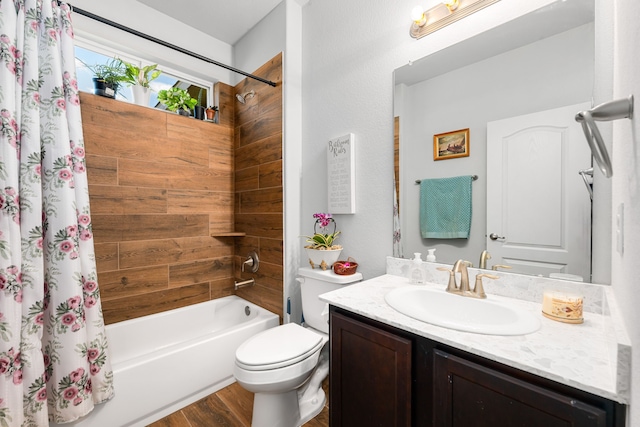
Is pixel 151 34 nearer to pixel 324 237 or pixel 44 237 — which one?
pixel 44 237

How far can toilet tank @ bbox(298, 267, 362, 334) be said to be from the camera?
5.32 ft

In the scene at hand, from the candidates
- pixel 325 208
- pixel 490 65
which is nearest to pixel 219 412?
pixel 325 208

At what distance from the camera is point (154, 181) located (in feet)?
7.07

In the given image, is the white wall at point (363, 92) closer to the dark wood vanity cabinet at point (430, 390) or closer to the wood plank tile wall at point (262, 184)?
the wood plank tile wall at point (262, 184)

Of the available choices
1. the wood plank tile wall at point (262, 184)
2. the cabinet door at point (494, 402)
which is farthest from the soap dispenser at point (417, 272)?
the wood plank tile wall at point (262, 184)

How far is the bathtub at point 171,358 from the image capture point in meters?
1.48

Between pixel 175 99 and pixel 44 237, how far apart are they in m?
1.45

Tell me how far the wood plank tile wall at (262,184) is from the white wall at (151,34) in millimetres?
369

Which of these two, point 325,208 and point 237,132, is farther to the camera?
point 237,132

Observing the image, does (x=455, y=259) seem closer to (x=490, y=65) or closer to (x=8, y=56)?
(x=490, y=65)

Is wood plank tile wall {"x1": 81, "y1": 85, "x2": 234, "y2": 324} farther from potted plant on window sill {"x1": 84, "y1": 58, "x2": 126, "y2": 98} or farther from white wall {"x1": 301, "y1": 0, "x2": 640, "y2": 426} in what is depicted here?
white wall {"x1": 301, "y1": 0, "x2": 640, "y2": 426}

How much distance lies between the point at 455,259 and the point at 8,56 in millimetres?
2306

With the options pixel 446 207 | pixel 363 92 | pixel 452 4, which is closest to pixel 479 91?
pixel 452 4

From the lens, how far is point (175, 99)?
2.30m
